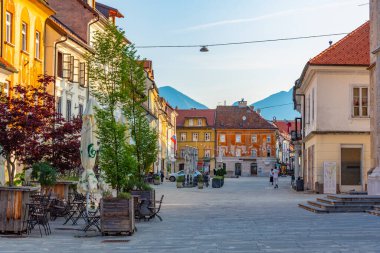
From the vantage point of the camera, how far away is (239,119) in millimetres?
126062

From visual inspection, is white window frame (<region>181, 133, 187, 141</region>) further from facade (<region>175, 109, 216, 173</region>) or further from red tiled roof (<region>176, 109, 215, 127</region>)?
red tiled roof (<region>176, 109, 215, 127</region>)

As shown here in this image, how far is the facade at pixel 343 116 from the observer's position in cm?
3919

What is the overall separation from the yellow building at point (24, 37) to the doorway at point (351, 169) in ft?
57.4

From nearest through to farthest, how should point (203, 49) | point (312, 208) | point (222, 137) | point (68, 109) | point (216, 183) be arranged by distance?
1. point (312, 208)
2. point (203, 49)
3. point (68, 109)
4. point (216, 183)
5. point (222, 137)

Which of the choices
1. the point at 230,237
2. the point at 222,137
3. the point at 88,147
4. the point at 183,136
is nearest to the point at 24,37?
the point at 88,147

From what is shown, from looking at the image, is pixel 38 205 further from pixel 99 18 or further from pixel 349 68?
pixel 99 18

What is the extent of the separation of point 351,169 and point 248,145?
84859 millimetres

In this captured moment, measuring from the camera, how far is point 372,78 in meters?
30.0

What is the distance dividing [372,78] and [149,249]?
1950 centimetres

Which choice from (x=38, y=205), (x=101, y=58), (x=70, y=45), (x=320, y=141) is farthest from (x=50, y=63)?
(x=38, y=205)

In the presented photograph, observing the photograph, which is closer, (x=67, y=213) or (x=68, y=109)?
(x=67, y=213)

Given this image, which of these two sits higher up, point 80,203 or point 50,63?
point 50,63

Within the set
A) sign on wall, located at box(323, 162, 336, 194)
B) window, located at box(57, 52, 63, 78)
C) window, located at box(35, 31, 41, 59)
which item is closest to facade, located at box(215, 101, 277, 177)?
sign on wall, located at box(323, 162, 336, 194)

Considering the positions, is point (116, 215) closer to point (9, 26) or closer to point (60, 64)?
point (9, 26)
